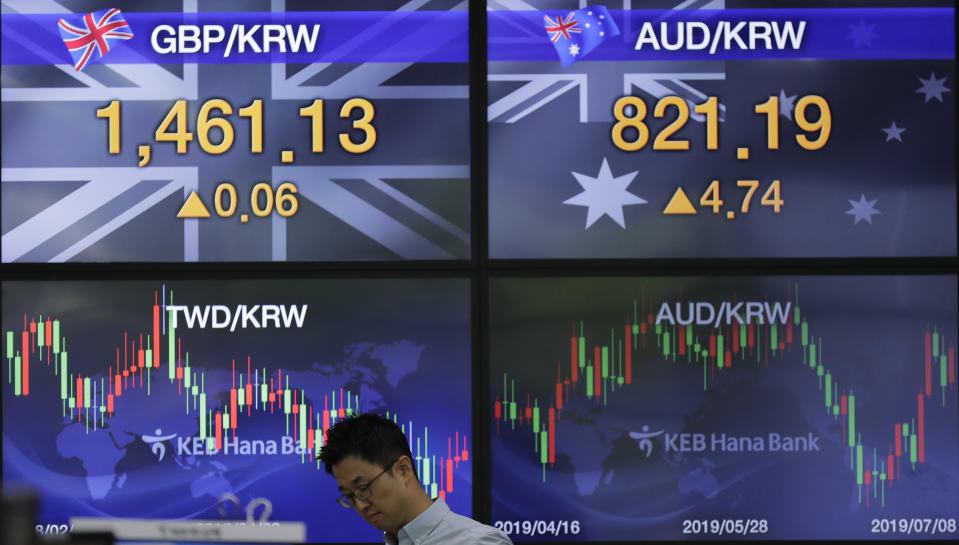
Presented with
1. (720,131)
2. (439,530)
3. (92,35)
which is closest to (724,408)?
(720,131)

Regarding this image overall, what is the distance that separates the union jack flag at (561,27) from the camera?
9.98 ft

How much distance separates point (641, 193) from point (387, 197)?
81 cm

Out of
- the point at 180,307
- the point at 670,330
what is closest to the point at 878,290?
the point at 670,330

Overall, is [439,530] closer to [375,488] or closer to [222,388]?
[375,488]

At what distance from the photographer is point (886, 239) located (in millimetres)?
3027

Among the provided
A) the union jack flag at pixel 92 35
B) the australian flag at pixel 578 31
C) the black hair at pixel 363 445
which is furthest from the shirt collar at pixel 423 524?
the union jack flag at pixel 92 35

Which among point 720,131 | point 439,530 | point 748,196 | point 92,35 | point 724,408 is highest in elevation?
point 92,35

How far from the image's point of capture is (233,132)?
3.04m

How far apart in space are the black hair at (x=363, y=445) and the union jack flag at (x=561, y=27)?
150cm

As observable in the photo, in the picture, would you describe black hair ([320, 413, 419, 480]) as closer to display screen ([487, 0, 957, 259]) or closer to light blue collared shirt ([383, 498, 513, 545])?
light blue collared shirt ([383, 498, 513, 545])

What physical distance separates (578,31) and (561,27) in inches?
2.2

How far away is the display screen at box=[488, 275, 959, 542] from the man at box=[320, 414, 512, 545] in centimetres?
90

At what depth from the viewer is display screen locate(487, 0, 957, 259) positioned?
3.03 m

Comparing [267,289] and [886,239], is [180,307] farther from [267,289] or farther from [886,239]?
[886,239]
